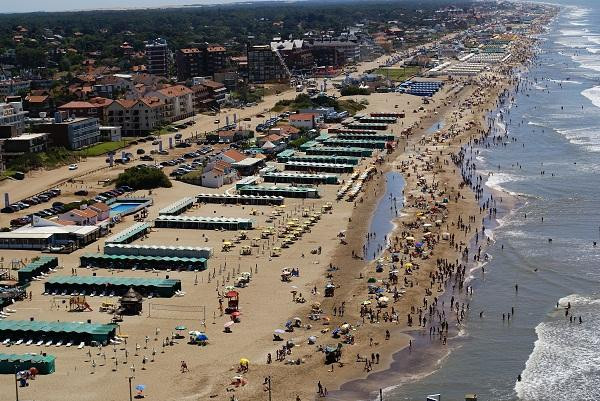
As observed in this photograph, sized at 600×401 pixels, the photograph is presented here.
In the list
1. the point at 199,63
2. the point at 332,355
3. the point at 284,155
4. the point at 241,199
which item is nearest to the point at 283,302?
the point at 332,355

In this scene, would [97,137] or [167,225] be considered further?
[97,137]

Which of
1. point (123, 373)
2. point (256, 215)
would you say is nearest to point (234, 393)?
point (123, 373)

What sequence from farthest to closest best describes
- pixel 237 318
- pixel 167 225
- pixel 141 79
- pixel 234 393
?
pixel 141 79 < pixel 167 225 < pixel 237 318 < pixel 234 393

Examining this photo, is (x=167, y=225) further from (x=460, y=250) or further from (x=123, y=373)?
(x=123, y=373)

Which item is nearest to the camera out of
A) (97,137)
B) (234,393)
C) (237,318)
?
(234,393)

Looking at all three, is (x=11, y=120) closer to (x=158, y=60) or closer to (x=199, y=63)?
(x=199, y=63)

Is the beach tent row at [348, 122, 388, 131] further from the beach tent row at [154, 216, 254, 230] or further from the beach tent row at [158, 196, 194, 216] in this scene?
the beach tent row at [154, 216, 254, 230]

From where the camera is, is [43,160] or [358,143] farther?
[358,143]
